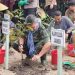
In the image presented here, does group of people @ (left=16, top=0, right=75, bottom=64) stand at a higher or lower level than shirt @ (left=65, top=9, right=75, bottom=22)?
lower

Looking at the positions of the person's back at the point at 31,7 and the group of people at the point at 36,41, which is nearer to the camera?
the group of people at the point at 36,41

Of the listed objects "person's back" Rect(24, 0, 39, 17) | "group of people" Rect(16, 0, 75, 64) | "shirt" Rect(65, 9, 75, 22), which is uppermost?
"person's back" Rect(24, 0, 39, 17)

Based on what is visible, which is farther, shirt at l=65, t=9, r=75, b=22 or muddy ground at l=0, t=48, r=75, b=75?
shirt at l=65, t=9, r=75, b=22

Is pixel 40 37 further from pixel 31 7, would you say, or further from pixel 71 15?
pixel 31 7

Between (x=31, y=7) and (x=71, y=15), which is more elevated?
(x=31, y=7)

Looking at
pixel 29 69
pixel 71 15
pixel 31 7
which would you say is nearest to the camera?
pixel 29 69

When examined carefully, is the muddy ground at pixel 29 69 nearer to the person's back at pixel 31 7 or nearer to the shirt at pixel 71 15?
the shirt at pixel 71 15

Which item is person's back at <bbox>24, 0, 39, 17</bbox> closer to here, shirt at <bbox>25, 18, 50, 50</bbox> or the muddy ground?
the muddy ground

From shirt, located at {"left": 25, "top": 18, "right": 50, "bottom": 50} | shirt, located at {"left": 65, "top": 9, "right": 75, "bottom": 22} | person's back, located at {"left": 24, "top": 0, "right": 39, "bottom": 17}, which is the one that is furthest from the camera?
person's back, located at {"left": 24, "top": 0, "right": 39, "bottom": 17}

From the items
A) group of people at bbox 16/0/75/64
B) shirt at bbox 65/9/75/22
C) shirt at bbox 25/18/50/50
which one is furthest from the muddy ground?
shirt at bbox 65/9/75/22

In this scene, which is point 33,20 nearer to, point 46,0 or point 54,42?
point 54,42

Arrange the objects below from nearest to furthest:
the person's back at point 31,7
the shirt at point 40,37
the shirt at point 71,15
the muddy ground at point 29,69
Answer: the muddy ground at point 29,69 → the shirt at point 40,37 → the shirt at point 71,15 → the person's back at point 31,7

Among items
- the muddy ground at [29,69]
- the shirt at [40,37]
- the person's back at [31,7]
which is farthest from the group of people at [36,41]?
the person's back at [31,7]

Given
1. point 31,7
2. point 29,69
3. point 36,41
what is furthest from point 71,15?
point 29,69
